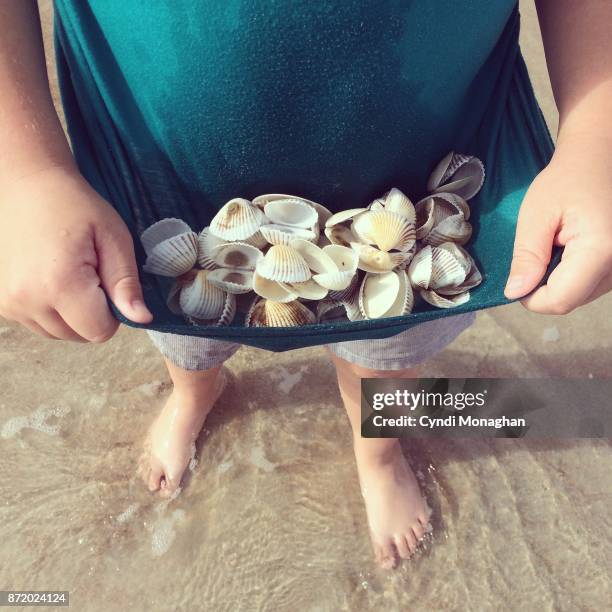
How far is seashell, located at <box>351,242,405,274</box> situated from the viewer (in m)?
0.94

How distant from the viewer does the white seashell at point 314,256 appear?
0.95m

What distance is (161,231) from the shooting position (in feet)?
3.01

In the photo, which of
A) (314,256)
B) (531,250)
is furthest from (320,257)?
(531,250)

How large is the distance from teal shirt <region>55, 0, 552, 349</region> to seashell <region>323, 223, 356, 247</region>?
5 centimetres

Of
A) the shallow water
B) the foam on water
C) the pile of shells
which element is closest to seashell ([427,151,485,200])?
the pile of shells

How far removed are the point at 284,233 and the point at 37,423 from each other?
995mm

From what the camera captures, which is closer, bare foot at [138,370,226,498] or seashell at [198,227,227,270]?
seashell at [198,227,227,270]

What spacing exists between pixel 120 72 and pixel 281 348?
0.50m

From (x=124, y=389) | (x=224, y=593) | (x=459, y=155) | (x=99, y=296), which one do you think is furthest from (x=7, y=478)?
(x=459, y=155)

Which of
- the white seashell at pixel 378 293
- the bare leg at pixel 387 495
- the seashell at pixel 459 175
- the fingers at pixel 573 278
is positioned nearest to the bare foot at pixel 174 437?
the bare leg at pixel 387 495

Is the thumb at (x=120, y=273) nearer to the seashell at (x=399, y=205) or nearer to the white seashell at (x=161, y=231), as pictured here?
the white seashell at (x=161, y=231)

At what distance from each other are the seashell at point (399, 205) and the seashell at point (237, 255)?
23 cm

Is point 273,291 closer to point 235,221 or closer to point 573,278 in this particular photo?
A: point 235,221

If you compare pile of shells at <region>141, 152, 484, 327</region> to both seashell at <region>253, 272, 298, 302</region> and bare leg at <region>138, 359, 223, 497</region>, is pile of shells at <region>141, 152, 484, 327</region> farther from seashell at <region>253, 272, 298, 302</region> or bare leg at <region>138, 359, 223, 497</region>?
bare leg at <region>138, 359, 223, 497</region>
